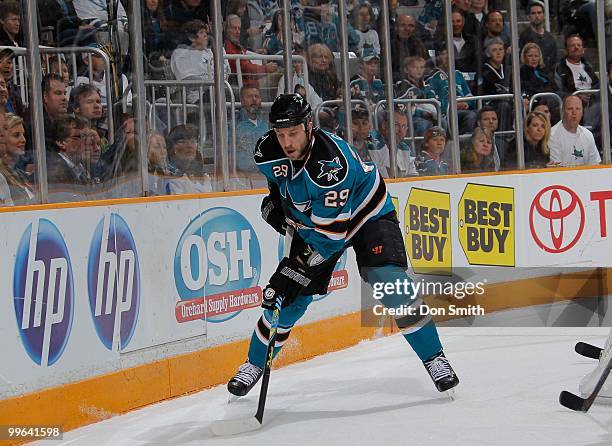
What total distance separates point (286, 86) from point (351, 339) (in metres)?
1.53

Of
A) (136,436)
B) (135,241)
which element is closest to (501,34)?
(135,241)

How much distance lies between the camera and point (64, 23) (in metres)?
4.89

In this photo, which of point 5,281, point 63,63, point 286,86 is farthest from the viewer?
point 286,86

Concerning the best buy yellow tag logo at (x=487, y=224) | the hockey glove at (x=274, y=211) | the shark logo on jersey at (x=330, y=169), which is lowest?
the best buy yellow tag logo at (x=487, y=224)

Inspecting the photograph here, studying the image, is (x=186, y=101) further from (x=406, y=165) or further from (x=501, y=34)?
(x=501, y=34)

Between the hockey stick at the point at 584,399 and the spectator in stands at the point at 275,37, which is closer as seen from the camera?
the hockey stick at the point at 584,399

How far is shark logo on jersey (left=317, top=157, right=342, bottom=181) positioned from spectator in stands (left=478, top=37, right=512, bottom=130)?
3.74 meters

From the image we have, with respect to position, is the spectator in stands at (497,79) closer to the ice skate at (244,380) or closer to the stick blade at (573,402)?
the ice skate at (244,380)

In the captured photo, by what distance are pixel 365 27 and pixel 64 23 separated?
9.21ft

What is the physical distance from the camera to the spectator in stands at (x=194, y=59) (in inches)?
226

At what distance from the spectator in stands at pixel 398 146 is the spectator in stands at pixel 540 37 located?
1.28 meters

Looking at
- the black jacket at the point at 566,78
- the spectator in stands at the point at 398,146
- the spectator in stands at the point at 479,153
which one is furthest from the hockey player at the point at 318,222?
the black jacket at the point at 566,78

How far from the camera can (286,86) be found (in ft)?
21.7

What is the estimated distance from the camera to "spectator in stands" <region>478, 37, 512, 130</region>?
26.7 feet
